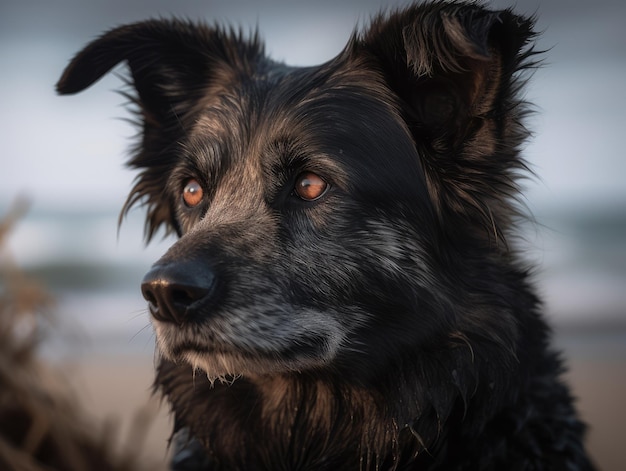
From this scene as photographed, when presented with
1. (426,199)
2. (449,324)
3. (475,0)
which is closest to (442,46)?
(475,0)

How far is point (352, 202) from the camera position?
2.92 metres

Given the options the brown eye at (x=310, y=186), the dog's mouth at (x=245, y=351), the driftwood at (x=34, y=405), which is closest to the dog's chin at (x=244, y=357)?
the dog's mouth at (x=245, y=351)

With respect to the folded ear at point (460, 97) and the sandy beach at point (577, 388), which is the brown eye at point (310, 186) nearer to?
the folded ear at point (460, 97)

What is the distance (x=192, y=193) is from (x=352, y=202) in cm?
72

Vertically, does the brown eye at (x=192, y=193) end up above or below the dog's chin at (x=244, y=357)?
above

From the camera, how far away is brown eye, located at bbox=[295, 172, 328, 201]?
2.95m

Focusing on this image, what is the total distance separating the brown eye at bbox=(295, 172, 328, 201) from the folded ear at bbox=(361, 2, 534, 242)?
1.24 ft

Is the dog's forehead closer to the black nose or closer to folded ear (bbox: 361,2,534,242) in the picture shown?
folded ear (bbox: 361,2,534,242)

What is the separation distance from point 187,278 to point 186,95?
1.31 m

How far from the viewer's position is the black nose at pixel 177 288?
8.38 feet

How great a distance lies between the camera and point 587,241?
434 inches

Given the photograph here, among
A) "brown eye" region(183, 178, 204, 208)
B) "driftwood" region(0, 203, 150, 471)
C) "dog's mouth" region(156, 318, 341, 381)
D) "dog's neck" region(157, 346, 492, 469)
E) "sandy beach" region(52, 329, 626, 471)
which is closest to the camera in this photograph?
"dog's mouth" region(156, 318, 341, 381)

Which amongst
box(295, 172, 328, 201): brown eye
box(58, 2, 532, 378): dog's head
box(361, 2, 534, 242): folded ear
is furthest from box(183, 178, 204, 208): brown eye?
box(361, 2, 534, 242): folded ear

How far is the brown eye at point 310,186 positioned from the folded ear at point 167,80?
2.35 feet
